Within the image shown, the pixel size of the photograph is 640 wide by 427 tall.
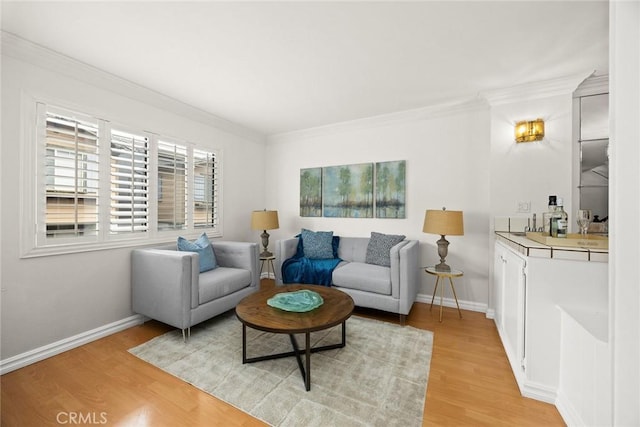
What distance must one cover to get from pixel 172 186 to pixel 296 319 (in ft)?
7.65

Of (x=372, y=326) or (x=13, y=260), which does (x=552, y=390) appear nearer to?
(x=372, y=326)

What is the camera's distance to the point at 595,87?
102 inches

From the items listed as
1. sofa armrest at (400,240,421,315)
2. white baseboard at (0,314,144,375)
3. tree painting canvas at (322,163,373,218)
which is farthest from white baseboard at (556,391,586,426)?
white baseboard at (0,314,144,375)

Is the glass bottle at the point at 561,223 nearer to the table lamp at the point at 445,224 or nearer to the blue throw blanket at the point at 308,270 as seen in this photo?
the table lamp at the point at 445,224

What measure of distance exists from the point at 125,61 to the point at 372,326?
Result: 3377mm

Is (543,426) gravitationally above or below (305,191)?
below

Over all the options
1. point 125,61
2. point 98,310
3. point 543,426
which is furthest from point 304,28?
point 98,310

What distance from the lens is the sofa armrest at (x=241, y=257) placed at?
3.14 m

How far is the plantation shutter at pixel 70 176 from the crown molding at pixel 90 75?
374 mm

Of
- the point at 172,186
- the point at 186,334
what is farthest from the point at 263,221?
the point at 186,334

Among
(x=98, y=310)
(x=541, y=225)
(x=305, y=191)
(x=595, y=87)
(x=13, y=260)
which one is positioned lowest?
(x=98, y=310)

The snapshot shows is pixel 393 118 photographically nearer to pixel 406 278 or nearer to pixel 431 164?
pixel 431 164

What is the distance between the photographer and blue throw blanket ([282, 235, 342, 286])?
3188mm

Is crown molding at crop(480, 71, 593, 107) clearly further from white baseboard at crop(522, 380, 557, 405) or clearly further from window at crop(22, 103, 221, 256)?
window at crop(22, 103, 221, 256)
